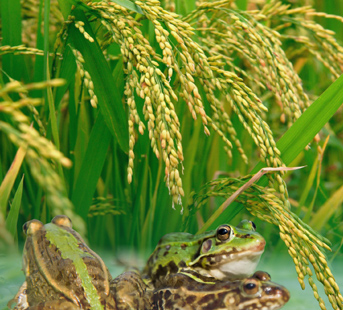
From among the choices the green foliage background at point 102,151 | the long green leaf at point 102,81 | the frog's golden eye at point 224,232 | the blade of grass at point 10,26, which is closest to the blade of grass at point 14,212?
the green foliage background at point 102,151

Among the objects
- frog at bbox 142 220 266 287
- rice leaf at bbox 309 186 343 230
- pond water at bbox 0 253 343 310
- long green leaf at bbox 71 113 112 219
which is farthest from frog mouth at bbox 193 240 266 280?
rice leaf at bbox 309 186 343 230

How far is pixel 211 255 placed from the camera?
1.19 metres

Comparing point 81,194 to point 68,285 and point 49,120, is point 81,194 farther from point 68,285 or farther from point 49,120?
point 68,285

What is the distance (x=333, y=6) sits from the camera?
2348mm

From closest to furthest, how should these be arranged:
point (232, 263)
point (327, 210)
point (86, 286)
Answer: point (86, 286)
point (232, 263)
point (327, 210)

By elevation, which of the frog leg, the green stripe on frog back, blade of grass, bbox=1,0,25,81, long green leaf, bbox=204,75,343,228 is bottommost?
the frog leg

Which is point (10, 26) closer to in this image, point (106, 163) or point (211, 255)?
point (106, 163)

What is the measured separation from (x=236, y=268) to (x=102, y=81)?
1.98ft

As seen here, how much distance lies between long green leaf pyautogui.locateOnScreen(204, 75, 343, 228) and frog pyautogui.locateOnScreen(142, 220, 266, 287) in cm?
23

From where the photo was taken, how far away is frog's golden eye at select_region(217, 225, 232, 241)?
3.84ft

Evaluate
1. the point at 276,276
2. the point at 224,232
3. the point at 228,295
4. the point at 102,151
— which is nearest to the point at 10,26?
the point at 102,151

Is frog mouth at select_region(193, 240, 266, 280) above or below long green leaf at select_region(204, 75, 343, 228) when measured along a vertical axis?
below

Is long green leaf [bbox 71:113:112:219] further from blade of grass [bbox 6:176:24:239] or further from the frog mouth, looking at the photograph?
the frog mouth

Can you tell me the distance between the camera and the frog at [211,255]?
1158mm
